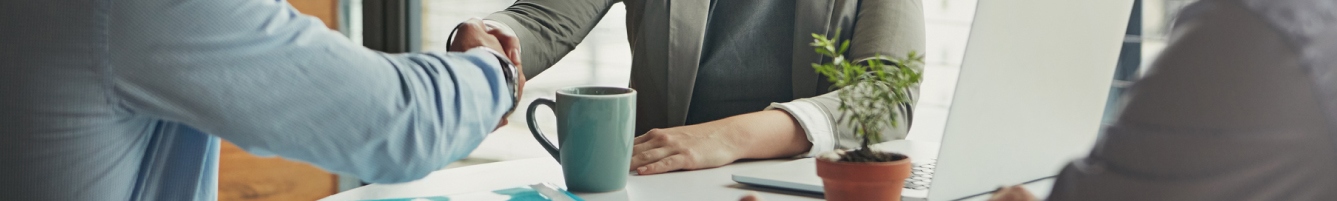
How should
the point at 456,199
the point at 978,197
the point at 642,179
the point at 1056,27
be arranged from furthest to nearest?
the point at 642,179
the point at 456,199
the point at 978,197
the point at 1056,27

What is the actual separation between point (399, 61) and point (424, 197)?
14 centimetres

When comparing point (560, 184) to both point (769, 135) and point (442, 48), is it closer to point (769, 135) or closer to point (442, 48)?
point (769, 135)

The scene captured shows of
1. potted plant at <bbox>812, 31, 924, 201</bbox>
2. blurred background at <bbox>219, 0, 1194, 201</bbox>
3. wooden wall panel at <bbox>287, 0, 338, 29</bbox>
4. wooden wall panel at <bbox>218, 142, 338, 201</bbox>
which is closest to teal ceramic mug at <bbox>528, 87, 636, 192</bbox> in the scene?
potted plant at <bbox>812, 31, 924, 201</bbox>

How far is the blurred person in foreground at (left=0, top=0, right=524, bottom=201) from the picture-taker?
480mm

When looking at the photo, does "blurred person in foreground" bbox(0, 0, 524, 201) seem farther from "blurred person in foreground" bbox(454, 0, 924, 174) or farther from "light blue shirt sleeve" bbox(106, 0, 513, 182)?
"blurred person in foreground" bbox(454, 0, 924, 174)

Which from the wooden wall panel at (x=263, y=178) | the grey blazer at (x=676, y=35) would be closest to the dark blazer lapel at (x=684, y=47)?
the grey blazer at (x=676, y=35)

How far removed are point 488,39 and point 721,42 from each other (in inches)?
15.7

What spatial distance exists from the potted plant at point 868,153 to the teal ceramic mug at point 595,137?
191mm

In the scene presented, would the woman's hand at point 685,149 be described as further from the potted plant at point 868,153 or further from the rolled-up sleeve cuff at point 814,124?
the potted plant at point 868,153

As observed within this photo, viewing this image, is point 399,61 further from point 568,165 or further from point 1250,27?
point 1250,27

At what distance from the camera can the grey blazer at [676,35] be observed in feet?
3.52

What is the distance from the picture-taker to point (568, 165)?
28.5 inches

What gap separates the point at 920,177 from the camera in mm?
763

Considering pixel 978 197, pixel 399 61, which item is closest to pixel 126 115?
pixel 399 61
